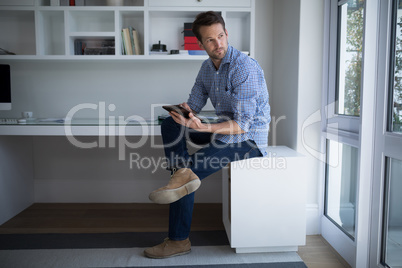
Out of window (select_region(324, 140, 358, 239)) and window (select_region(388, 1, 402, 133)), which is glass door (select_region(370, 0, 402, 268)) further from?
window (select_region(324, 140, 358, 239))

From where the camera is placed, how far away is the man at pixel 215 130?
1818 millimetres

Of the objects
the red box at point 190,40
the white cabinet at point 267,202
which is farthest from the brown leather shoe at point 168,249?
the red box at point 190,40

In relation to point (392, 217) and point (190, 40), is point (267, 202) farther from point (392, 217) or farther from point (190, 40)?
point (190, 40)

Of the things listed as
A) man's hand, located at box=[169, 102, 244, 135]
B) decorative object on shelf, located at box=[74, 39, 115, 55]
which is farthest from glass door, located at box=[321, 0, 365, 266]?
decorative object on shelf, located at box=[74, 39, 115, 55]

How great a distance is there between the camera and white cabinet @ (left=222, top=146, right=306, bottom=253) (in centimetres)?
197

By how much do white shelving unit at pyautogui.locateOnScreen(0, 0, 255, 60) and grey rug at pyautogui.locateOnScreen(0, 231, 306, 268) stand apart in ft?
4.20

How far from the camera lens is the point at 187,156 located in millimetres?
1935

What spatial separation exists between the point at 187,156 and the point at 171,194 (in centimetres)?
28

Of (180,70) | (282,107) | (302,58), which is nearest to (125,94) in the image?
(180,70)

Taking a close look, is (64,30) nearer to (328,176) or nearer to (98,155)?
(98,155)

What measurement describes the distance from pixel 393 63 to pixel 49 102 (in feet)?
8.30

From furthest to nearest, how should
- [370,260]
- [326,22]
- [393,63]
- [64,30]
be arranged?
[64,30] → [326,22] → [370,260] → [393,63]

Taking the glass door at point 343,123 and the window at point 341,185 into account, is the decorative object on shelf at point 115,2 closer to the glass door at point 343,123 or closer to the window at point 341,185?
the glass door at point 343,123

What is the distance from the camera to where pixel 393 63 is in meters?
1.58
